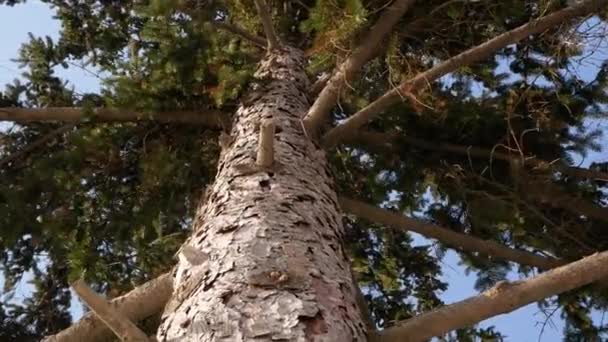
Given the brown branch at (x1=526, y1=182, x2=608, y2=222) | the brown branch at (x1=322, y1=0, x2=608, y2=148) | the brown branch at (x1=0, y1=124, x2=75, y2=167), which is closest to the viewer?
the brown branch at (x1=322, y1=0, x2=608, y2=148)

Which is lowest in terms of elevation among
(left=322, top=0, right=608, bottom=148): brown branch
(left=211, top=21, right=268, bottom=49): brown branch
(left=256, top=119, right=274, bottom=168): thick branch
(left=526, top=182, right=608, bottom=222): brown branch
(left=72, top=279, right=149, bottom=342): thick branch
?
(left=72, top=279, right=149, bottom=342): thick branch

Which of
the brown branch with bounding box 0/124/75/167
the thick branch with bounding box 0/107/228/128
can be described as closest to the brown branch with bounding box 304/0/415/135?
the thick branch with bounding box 0/107/228/128

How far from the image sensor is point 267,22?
549cm

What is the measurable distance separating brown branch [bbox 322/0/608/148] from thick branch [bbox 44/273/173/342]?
163cm

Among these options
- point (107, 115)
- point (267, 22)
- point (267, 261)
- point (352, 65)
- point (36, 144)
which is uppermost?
point (267, 22)

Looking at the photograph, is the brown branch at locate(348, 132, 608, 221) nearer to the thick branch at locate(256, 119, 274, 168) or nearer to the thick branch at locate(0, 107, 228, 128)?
the thick branch at locate(0, 107, 228, 128)

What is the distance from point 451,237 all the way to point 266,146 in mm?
1607

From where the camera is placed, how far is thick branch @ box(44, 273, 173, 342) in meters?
2.97

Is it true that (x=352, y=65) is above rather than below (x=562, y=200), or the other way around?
above

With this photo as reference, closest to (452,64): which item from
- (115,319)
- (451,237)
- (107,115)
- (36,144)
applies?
(451,237)

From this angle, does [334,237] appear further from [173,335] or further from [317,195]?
→ [173,335]

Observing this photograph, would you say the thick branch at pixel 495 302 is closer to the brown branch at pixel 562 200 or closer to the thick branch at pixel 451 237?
the thick branch at pixel 451 237

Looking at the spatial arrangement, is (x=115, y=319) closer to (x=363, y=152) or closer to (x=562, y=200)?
(x=562, y=200)

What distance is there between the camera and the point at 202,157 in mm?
5500
